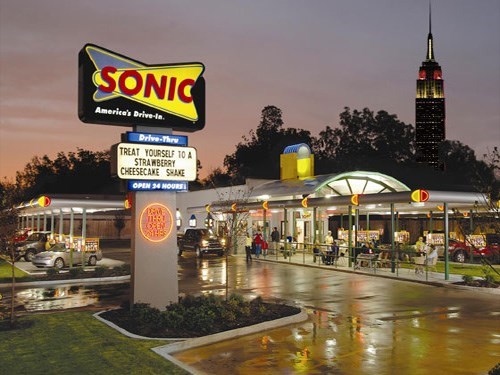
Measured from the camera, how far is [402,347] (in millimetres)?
11648

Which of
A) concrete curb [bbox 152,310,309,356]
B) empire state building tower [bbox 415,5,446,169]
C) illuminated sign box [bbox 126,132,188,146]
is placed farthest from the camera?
empire state building tower [bbox 415,5,446,169]

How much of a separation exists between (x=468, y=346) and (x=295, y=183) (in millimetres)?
28791

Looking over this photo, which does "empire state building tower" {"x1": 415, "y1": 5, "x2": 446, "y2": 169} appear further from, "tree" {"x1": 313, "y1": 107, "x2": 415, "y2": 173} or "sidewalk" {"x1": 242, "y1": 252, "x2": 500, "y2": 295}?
"sidewalk" {"x1": 242, "y1": 252, "x2": 500, "y2": 295}

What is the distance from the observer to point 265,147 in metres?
97.2

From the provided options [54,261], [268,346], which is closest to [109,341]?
[268,346]

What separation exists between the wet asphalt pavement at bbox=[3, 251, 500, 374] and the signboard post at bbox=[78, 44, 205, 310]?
11.0 ft

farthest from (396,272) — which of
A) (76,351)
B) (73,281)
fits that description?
(76,351)

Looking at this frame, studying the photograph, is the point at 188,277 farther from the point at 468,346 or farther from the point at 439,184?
the point at 439,184

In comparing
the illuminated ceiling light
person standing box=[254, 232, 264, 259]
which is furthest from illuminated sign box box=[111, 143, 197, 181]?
the illuminated ceiling light

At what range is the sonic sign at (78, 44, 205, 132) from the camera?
14.7 m

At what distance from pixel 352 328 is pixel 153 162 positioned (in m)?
6.75

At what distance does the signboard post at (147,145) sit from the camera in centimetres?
1484

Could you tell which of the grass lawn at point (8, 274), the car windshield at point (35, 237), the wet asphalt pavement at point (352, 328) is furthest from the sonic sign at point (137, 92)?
the car windshield at point (35, 237)

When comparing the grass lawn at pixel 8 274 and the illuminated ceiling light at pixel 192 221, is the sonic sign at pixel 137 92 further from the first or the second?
the illuminated ceiling light at pixel 192 221
